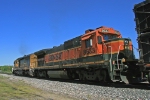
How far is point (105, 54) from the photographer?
552 inches

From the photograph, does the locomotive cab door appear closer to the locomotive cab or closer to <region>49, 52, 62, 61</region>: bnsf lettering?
the locomotive cab

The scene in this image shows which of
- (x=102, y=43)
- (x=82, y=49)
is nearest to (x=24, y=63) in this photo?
(x=82, y=49)

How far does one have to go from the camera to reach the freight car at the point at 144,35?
10.6 metres

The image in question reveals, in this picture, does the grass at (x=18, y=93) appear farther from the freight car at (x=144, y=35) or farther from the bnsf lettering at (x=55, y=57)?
the bnsf lettering at (x=55, y=57)

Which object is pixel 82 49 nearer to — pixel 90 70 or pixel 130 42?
pixel 90 70

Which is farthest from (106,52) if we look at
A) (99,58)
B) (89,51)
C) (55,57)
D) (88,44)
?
(55,57)

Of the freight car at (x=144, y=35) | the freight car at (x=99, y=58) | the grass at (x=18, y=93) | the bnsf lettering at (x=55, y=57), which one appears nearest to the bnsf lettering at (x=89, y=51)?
the freight car at (x=99, y=58)

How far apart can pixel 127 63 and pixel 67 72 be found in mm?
6752

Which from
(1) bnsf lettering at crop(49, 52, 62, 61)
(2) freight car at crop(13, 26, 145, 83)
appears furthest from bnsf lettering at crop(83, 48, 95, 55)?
(1) bnsf lettering at crop(49, 52, 62, 61)

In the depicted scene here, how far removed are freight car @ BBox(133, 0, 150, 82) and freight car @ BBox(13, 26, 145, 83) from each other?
85.8 inches

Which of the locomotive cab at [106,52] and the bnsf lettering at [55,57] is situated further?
the bnsf lettering at [55,57]

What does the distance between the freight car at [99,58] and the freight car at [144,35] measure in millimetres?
2179

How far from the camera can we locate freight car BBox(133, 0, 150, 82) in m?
10.6

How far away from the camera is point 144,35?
10594mm
